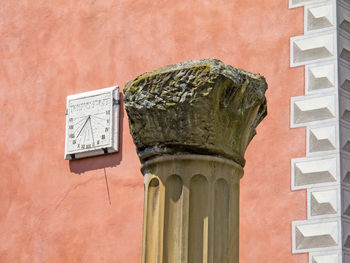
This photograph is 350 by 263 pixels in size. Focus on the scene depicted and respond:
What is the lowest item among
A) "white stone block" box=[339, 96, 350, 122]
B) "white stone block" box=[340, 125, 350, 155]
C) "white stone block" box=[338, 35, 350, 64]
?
"white stone block" box=[340, 125, 350, 155]

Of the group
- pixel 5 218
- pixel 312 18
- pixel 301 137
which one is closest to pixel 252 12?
pixel 312 18

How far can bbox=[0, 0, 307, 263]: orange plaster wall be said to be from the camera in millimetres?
7965

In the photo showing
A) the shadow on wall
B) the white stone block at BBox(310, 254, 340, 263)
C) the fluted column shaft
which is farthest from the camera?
the shadow on wall

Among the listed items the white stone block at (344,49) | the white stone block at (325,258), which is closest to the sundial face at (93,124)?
the white stone block at (344,49)

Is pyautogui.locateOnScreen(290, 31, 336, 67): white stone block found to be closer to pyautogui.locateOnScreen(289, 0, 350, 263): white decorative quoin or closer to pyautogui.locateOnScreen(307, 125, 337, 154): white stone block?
pyautogui.locateOnScreen(289, 0, 350, 263): white decorative quoin

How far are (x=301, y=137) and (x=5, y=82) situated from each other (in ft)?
10.8

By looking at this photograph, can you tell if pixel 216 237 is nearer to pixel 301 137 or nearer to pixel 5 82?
pixel 301 137

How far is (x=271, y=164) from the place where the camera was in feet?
26.1

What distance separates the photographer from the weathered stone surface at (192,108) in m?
4.91

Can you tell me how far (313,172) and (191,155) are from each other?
287 cm

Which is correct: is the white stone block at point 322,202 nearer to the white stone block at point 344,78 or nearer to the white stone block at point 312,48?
the white stone block at point 344,78

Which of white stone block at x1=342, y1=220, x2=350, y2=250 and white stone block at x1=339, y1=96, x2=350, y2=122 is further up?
white stone block at x1=339, y1=96, x2=350, y2=122

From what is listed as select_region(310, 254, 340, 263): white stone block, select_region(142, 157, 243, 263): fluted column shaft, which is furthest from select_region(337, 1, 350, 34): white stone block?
select_region(142, 157, 243, 263): fluted column shaft

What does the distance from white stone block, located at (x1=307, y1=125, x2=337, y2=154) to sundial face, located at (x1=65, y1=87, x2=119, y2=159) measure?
1.87 meters
